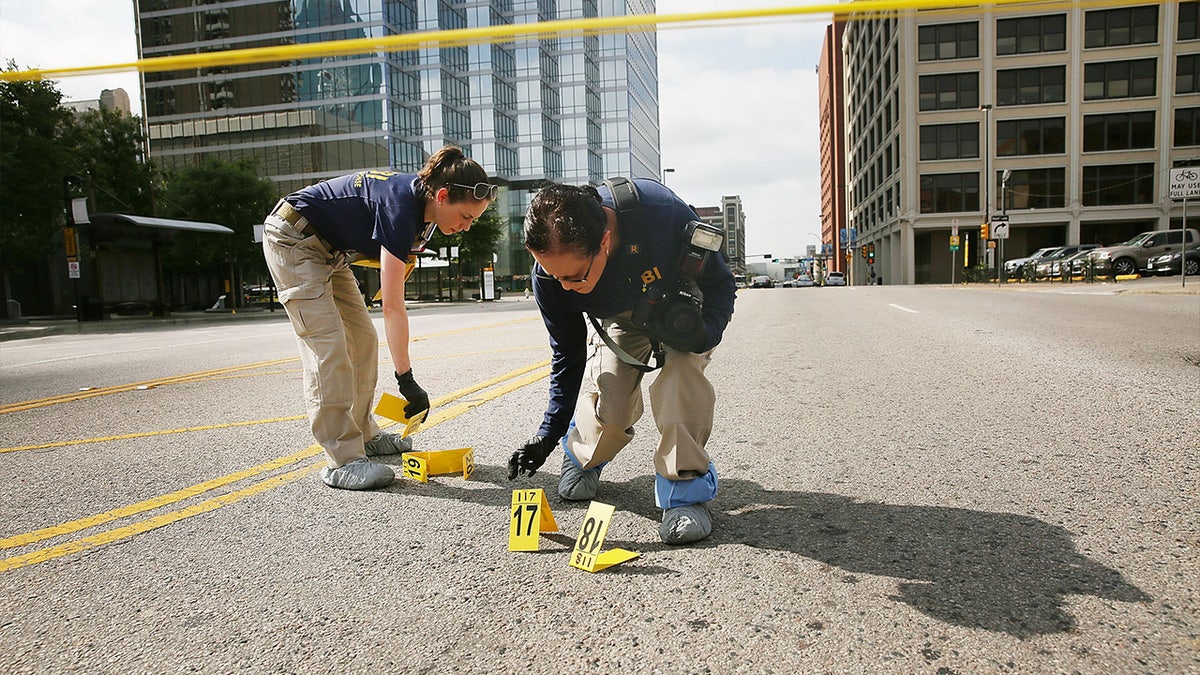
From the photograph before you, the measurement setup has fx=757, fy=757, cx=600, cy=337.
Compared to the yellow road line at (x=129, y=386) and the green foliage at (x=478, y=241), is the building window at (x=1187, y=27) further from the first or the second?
the yellow road line at (x=129, y=386)

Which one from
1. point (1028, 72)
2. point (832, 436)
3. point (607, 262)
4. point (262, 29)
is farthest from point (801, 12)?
point (262, 29)

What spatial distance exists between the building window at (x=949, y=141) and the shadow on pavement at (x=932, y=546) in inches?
2271

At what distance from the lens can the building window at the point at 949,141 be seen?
53.5 m

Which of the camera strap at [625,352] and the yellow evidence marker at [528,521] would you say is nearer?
the yellow evidence marker at [528,521]

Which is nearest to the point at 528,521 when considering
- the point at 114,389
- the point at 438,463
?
the point at 438,463

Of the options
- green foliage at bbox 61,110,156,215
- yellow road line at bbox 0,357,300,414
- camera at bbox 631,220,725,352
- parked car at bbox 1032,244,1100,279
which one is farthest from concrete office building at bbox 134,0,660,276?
camera at bbox 631,220,725,352

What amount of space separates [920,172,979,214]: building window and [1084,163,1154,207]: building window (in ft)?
24.1

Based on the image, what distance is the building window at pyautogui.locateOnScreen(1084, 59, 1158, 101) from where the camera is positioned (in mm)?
51062

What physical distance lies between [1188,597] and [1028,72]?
199ft

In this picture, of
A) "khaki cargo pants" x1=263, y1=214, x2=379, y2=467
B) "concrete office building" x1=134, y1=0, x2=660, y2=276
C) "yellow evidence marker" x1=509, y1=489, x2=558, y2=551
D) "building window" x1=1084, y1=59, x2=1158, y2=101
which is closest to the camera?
"yellow evidence marker" x1=509, y1=489, x2=558, y2=551

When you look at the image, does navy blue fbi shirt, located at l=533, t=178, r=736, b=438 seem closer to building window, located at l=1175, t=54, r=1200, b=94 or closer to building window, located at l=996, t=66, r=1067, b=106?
building window, located at l=996, t=66, r=1067, b=106

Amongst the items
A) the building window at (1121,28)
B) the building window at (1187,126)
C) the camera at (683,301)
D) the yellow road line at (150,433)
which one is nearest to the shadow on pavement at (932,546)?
the camera at (683,301)

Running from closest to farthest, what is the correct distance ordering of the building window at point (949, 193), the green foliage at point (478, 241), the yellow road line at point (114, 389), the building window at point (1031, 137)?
the yellow road line at point (114, 389) < the green foliage at point (478, 241) < the building window at point (1031, 137) < the building window at point (949, 193)

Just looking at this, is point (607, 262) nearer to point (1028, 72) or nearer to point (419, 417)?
point (419, 417)
